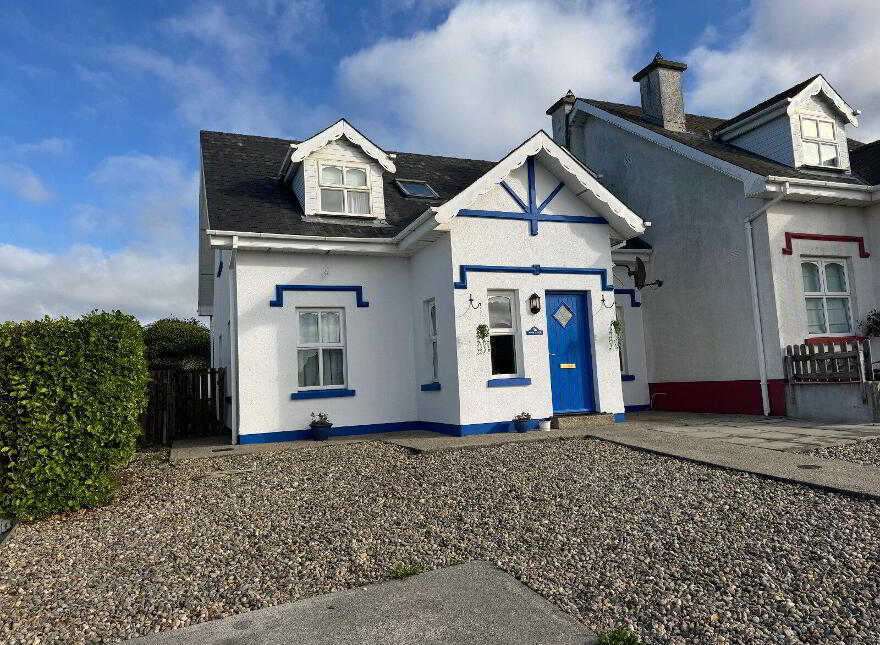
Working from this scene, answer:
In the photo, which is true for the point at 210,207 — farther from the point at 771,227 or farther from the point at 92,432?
the point at 771,227

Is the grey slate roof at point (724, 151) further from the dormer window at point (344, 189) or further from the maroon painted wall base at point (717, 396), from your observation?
the dormer window at point (344, 189)

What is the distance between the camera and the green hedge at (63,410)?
5.93 metres

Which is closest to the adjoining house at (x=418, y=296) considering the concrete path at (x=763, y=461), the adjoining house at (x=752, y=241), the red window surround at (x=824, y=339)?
the concrete path at (x=763, y=461)

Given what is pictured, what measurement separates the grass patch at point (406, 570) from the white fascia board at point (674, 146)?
1044 cm

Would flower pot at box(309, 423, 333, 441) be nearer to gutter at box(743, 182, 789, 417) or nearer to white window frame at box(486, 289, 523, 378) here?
white window frame at box(486, 289, 523, 378)

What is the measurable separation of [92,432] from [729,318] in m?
11.7

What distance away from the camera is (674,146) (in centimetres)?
1387

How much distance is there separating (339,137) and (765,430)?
31.8ft

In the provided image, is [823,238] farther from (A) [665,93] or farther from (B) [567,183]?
(A) [665,93]

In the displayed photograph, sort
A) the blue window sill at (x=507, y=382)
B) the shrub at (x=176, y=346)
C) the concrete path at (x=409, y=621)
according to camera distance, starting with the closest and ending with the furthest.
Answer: the concrete path at (x=409, y=621), the blue window sill at (x=507, y=382), the shrub at (x=176, y=346)

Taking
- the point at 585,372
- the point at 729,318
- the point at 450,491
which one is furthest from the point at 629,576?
the point at 729,318

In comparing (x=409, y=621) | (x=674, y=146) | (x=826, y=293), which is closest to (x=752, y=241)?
(x=826, y=293)

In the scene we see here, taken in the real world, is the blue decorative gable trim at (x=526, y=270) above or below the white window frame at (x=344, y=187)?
below

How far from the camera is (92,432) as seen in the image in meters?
6.30
